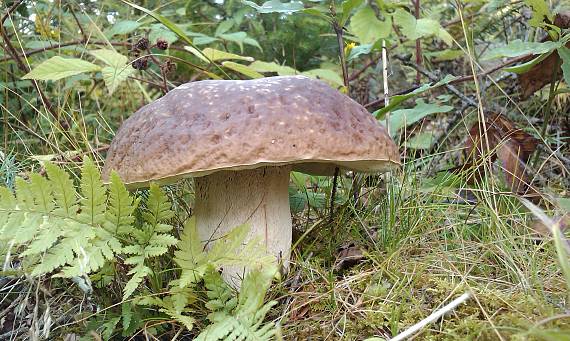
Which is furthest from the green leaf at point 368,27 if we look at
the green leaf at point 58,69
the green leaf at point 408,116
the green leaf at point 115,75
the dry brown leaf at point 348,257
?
the green leaf at point 58,69

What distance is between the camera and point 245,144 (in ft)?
Answer: 4.40

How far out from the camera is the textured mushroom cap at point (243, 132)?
1349 mm

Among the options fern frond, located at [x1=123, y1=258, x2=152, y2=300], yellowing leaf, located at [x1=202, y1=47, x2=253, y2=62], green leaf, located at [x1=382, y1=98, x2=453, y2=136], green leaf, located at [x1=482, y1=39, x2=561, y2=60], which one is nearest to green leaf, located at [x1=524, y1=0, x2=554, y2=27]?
green leaf, located at [x1=482, y1=39, x2=561, y2=60]

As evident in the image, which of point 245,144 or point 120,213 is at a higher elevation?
point 245,144

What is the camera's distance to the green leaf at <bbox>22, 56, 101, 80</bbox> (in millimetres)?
1967

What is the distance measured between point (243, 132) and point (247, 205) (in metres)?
0.38

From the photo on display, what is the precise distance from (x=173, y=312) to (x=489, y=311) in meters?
0.82

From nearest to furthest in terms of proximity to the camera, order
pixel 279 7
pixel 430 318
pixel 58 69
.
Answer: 1. pixel 430 318
2. pixel 279 7
3. pixel 58 69

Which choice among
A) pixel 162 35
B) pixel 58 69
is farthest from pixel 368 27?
pixel 58 69

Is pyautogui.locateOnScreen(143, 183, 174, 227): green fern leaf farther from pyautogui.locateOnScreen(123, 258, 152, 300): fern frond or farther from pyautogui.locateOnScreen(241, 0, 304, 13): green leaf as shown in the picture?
pyautogui.locateOnScreen(241, 0, 304, 13): green leaf

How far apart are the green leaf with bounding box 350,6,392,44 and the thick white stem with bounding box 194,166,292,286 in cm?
69

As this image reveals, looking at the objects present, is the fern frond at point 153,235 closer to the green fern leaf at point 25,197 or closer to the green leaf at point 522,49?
the green fern leaf at point 25,197

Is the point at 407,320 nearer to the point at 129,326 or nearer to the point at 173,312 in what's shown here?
the point at 173,312

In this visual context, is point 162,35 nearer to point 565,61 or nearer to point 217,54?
point 217,54
